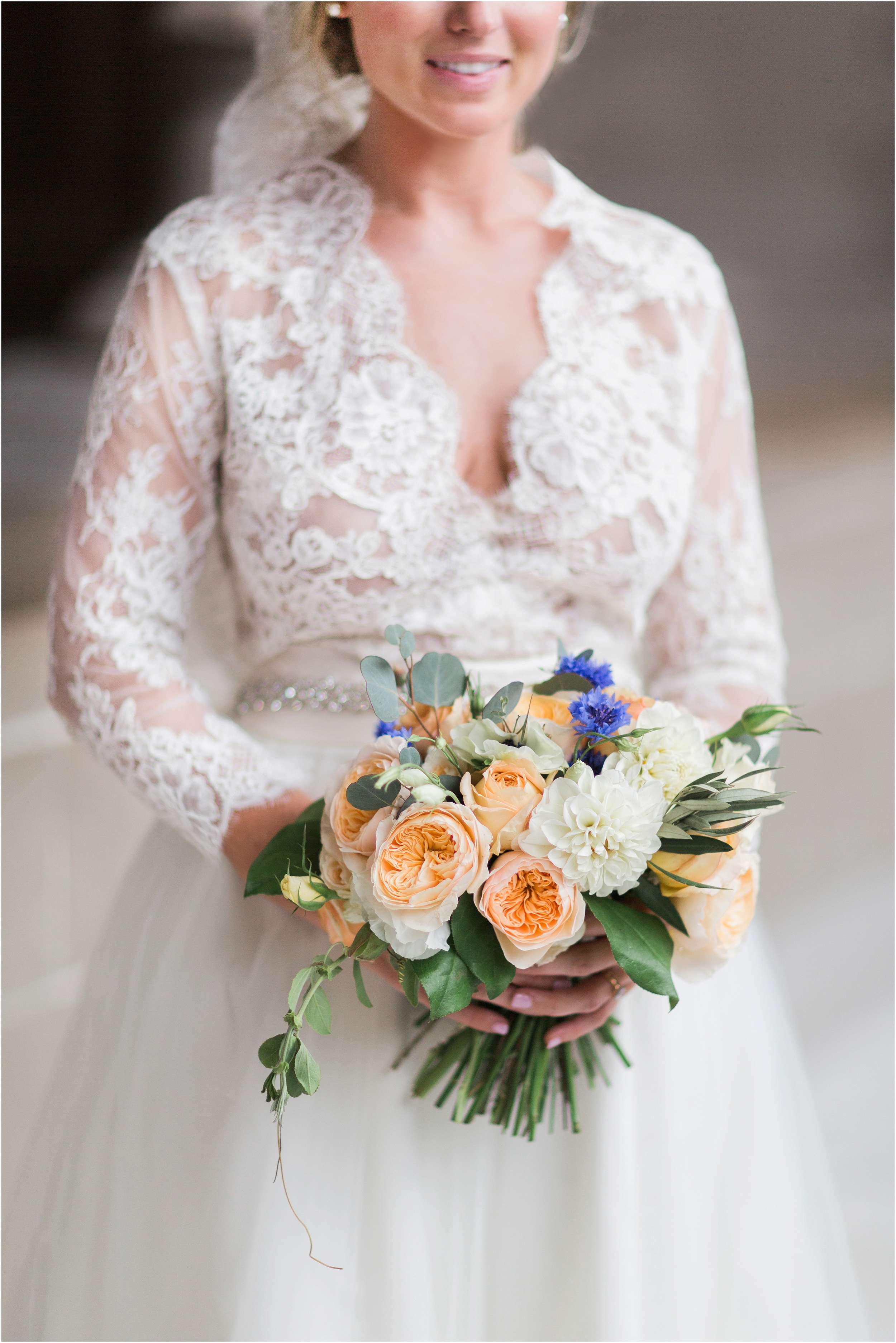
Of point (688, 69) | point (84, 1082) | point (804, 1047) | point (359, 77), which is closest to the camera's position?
point (84, 1082)

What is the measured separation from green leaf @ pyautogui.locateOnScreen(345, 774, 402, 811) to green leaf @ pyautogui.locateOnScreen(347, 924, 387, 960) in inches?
3.2

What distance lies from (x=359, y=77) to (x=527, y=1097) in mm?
1032

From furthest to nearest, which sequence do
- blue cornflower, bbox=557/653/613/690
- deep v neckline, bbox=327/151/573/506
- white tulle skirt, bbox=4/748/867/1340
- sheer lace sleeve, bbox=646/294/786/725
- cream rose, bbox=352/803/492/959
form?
sheer lace sleeve, bbox=646/294/786/725 → deep v neckline, bbox=327/151/573/506 → white tulle skirt, bbox=4/748/867/1340 → blue cornflower, bbox=557/653/613/690 → cream rose, bbox=352/803/492/959

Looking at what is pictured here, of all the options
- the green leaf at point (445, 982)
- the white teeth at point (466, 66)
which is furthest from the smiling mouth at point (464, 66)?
the green leaf at point (445, 982)

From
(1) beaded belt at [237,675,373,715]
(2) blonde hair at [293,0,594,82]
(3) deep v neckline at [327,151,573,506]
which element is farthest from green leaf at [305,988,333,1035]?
(2) blonde hair at [293,0,594,82]

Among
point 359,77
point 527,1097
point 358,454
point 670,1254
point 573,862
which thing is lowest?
point 670,1254

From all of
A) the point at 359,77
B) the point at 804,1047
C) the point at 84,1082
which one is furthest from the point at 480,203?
the point at 804,1047

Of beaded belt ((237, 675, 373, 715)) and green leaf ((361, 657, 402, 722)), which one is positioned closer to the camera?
green leaf ((361, 657, 402, 722))

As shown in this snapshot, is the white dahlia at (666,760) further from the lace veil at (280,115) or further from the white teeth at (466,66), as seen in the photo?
the lace veil at (280,115)

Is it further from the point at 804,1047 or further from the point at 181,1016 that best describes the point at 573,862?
the point at 804,1047

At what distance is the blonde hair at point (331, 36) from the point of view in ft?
3.39

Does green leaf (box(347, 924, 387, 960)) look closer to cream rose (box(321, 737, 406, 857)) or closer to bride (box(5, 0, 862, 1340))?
cream rose (box(321, 737, 406, 857))

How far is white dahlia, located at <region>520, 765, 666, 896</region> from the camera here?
0.65 meters

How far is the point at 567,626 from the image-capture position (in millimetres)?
1033
